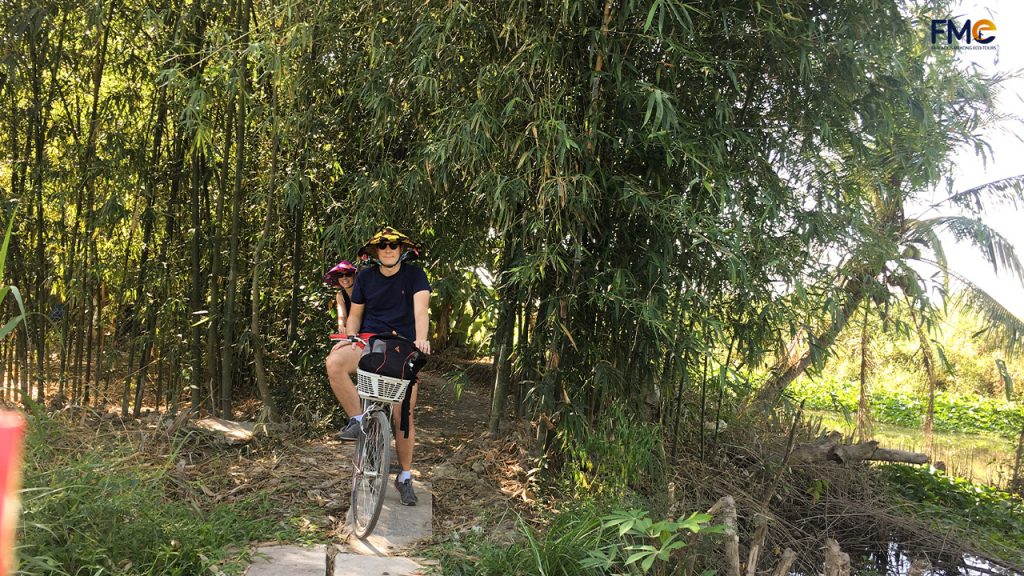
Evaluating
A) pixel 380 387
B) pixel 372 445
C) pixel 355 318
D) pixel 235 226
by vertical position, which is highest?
pixel 235 226

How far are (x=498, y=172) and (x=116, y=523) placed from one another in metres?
2.07

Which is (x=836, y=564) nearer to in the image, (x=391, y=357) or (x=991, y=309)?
(x=391, y=357)

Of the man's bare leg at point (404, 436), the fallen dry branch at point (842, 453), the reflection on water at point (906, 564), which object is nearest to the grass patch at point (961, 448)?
the fallen dry branch at point (842, 453)

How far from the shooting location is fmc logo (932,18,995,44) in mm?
4129

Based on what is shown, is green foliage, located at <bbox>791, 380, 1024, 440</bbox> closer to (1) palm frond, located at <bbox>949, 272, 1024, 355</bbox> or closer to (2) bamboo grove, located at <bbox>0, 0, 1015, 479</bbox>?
(1) palm frond, located at <bbox>949, 272, 1024, 355</bbox>

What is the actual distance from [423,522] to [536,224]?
1413mm

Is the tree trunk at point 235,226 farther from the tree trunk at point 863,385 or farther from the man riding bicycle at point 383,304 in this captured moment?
the tree trunk at point 863,385

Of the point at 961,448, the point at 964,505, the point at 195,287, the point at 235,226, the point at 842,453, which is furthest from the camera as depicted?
the point at 961,448

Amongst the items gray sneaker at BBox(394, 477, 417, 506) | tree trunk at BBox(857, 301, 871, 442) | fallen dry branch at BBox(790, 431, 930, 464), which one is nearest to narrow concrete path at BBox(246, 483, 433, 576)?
gray sneaker at BBox(394, 477, 417, 506)

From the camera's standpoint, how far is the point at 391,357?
3.43m

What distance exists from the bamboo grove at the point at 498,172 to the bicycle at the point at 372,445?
29.6 inches

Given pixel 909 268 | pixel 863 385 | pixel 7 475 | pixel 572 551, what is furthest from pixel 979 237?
pixel 7 475

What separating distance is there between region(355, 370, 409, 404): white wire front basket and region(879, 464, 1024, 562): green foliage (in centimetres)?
377

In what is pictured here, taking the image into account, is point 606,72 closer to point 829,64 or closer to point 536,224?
point 536,224
